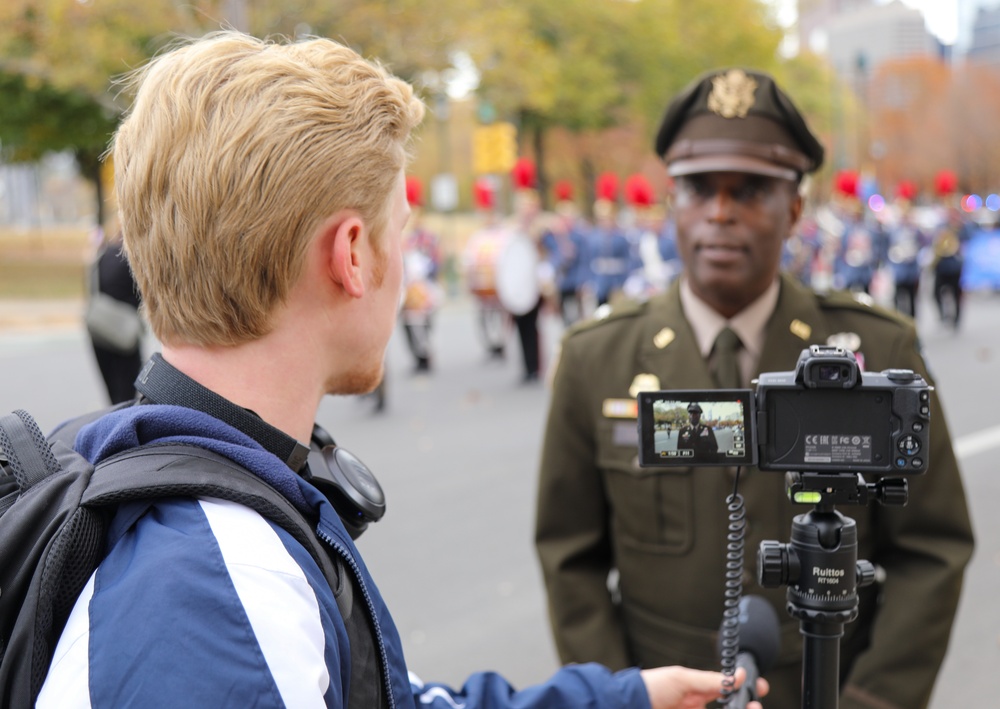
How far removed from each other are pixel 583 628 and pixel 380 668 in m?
1.20

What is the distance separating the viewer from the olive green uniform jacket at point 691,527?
7.37 ft

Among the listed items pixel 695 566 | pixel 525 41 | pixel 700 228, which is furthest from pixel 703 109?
pixel 525 41

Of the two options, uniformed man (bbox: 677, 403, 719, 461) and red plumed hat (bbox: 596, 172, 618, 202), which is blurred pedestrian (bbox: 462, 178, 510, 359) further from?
uniformed man (bbox: 677, 403, 719, 461)

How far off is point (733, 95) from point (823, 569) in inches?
54.6

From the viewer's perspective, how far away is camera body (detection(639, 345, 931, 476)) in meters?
1.39

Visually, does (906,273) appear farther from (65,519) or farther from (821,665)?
(65,519)

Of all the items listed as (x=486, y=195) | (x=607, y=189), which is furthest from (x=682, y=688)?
(x=607, y=189)

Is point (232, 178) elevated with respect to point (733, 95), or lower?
lower

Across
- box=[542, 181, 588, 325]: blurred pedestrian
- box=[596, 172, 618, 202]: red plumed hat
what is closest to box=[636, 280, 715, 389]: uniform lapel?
box=[542, 181, 588, 325]: blurred pedestrian

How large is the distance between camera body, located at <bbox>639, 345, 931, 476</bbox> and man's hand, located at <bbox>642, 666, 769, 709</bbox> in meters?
0.45

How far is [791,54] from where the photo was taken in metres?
49.5

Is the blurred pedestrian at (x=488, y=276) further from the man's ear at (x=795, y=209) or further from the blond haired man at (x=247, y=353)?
the blond haired man at (x=247, y=353)

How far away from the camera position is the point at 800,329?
244cm

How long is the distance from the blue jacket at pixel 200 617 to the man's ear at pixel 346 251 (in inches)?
10.7
